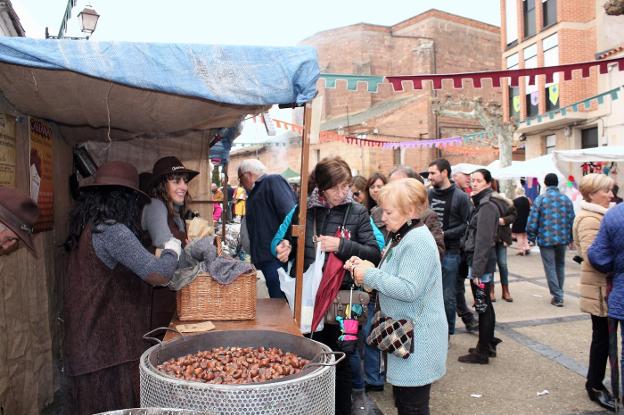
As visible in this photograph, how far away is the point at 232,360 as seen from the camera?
2115 millimetres

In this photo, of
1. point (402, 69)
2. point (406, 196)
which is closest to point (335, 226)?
point (406, 196)

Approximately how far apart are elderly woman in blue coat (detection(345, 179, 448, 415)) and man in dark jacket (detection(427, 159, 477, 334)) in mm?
2570

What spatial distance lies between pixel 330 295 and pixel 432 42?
123ft

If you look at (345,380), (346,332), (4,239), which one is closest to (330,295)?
(346,332)

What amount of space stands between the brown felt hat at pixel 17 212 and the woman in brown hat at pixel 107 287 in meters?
0.39

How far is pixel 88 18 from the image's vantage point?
25.2 feet

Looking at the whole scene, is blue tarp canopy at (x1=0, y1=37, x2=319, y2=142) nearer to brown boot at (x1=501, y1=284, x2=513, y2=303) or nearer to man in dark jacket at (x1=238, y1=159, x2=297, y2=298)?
man in dark jacket at (x1=238, y1=159, x2=297, y2=298)

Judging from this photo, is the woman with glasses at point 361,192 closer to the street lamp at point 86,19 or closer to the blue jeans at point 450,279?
the blue jeans at point 450,279

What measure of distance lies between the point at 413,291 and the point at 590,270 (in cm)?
206

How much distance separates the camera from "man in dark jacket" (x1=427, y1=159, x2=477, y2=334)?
4.99 metres

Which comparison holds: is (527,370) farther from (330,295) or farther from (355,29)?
(355,29)

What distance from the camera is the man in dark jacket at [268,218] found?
4215 mm

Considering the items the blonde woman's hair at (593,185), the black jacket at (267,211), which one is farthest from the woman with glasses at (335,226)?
the blonde woman's hair at (593,185)

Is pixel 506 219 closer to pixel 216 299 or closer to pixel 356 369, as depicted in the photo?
pixel 356 369
